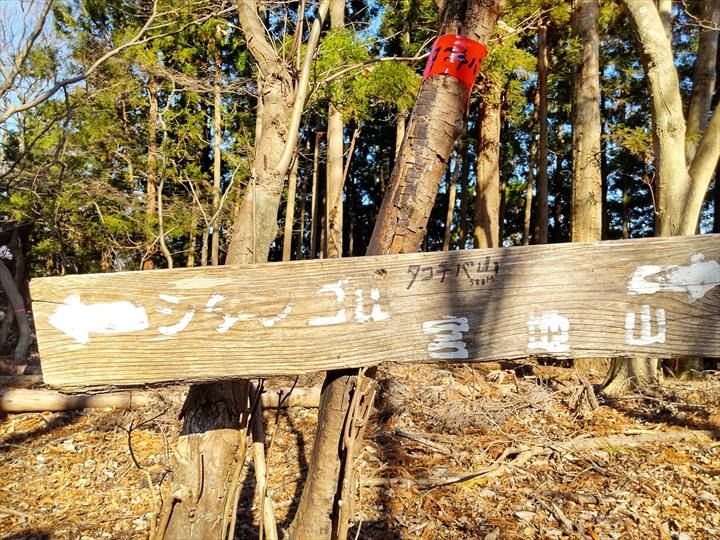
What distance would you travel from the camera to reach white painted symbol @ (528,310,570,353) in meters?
1.16

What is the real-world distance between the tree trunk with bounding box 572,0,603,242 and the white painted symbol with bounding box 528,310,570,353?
5.97 meters

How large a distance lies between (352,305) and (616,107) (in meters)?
18.8

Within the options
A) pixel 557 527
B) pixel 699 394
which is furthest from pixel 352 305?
pixel 699 394

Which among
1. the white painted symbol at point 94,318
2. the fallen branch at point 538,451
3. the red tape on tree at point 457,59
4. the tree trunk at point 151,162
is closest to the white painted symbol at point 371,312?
the white painted symbol at point 94,318

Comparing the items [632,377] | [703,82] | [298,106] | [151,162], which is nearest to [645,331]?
[298,106]

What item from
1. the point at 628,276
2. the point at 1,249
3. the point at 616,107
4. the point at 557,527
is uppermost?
the point at 616,107

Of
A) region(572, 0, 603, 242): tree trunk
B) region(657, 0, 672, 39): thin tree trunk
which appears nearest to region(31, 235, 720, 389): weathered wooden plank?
region(572, 0, 603, 242): tree trunk

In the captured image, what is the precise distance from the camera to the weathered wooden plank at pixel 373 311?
1151 mm

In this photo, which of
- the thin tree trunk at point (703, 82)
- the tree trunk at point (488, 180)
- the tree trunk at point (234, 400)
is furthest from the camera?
the tree trunk at point (488, 180)

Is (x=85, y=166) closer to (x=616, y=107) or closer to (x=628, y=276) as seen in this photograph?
(x=628, y=276)

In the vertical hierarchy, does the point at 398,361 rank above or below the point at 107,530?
above

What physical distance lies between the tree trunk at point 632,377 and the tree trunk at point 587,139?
6.38ft

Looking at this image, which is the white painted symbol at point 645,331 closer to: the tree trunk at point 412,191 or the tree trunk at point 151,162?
the tree trunk at point 412,191

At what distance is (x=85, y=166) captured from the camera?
1197 cm
